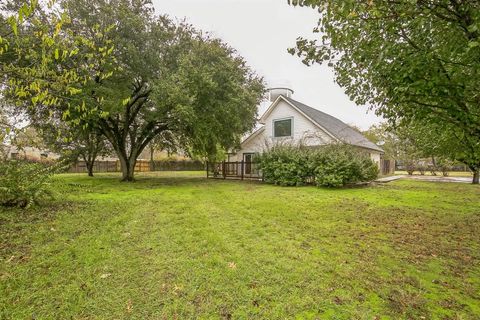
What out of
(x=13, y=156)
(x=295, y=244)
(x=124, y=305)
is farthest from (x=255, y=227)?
(x=13, y=156)

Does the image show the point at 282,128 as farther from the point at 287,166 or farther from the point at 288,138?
the point at 287,166

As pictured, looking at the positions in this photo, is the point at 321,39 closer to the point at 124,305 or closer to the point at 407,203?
the point at 124,305

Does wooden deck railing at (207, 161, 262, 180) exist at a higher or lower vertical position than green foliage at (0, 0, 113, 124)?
lower

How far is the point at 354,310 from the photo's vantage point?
2.57 metres

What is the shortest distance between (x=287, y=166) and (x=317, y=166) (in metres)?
1.52

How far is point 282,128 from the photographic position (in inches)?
701

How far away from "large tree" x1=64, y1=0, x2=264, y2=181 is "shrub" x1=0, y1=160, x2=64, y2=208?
438 centimetres

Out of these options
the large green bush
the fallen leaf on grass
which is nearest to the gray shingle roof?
the large green bush

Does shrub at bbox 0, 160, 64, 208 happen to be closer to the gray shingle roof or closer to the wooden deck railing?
the wooden deck railing

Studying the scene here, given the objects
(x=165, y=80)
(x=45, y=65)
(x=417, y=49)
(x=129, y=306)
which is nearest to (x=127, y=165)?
(x=165, y=80)

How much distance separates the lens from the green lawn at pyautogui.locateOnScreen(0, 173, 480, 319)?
260cm

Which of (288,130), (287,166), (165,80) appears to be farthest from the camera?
(288,130)

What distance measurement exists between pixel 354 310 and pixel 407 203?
752cm

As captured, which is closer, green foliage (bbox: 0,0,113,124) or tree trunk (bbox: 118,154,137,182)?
green foliage (bbox: 0,0,113,124)
